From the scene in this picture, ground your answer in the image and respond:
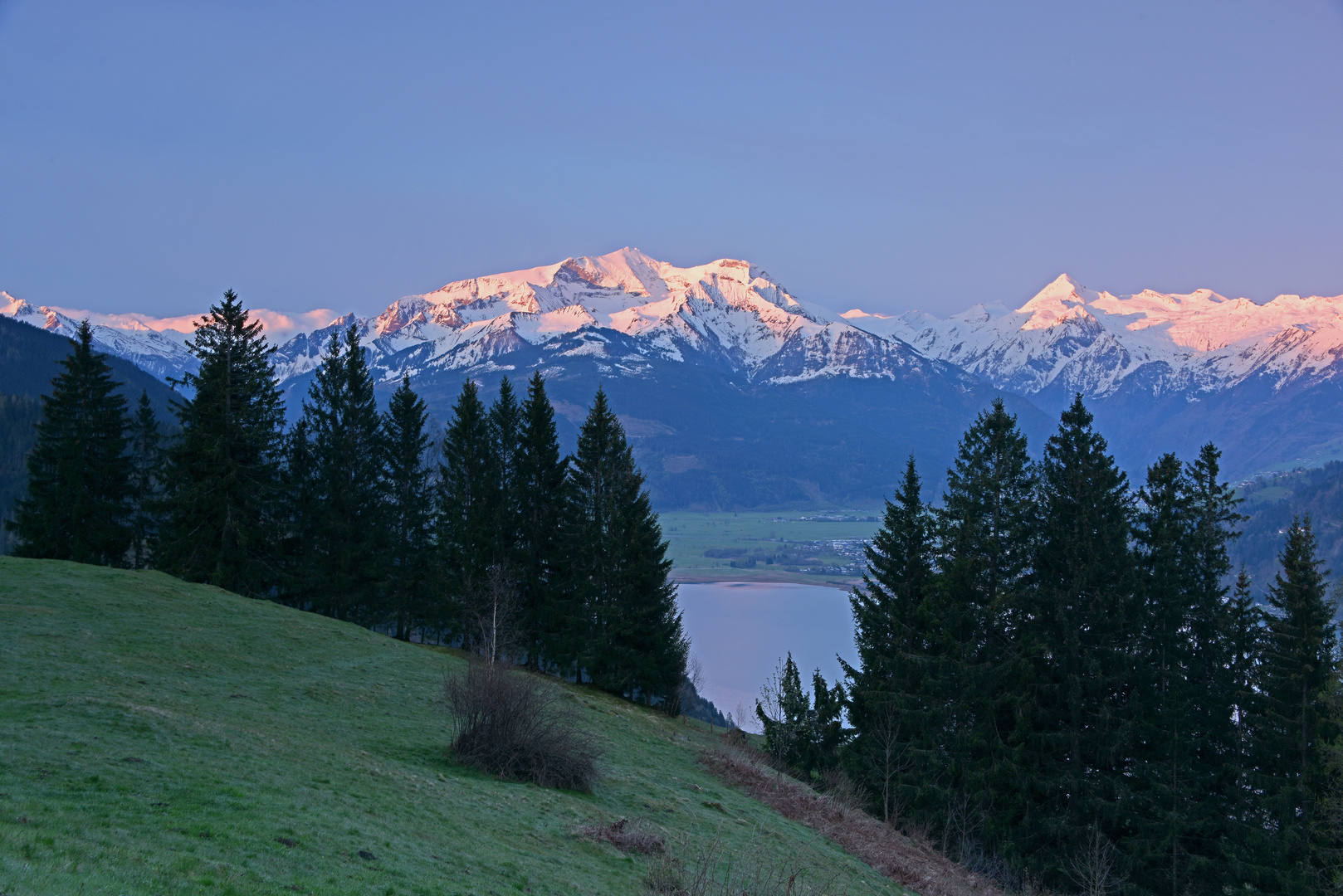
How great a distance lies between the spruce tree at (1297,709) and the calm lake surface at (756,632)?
40.0m

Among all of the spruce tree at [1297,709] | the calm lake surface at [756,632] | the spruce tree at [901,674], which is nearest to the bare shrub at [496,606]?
the spruce tree at [901,674]

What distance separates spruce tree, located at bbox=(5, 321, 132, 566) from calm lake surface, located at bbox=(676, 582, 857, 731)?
44.2 meters

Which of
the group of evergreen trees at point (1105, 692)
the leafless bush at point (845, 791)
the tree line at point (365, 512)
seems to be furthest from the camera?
the tree line at point (365, 512)

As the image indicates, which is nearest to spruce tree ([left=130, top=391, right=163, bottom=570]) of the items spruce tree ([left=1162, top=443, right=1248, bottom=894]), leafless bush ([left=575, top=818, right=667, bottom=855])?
leafless bush ([left=575, top=818, right=667, bottom=855])

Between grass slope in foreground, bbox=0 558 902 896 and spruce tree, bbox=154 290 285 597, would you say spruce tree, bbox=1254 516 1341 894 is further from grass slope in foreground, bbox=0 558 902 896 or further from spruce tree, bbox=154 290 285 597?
spruce tree, bbox=154 290 285 597

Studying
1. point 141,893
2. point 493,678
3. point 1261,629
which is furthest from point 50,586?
point 1261,629

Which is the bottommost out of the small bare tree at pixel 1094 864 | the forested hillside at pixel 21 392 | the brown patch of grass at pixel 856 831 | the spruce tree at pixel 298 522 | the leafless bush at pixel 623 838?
the small bare tree at pixel 1094 864

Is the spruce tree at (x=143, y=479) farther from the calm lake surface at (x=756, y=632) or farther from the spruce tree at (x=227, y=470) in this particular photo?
the calm lake surface at (x=756, y=632)

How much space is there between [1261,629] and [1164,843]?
8.63m

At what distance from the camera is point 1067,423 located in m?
34.3

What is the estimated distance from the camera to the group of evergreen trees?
94.0ft

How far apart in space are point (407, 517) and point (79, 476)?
1605 centimetres

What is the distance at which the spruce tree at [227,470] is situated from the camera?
4197 centimetres

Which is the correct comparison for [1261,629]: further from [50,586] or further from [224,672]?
[50,586]
